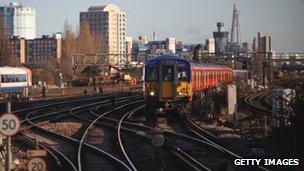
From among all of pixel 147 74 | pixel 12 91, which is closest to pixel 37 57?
pixel 12 91

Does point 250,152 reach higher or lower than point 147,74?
lower

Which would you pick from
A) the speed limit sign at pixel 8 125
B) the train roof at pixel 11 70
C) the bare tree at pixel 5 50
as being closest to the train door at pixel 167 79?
the speed limit sign at pixel 8 125

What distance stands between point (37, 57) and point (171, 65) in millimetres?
164532

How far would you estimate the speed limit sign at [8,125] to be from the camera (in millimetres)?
10484

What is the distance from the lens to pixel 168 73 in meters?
25.8

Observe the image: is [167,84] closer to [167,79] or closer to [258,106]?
[167,79]

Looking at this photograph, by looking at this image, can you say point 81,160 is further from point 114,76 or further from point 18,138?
point 114,76

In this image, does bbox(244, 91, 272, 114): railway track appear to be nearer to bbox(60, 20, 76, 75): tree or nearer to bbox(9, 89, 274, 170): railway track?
bbox(9, 89, 274, 170): railway track

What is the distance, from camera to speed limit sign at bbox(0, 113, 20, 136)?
34.4ft

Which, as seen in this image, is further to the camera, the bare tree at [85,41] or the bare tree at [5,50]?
the bare tree at [85,41]

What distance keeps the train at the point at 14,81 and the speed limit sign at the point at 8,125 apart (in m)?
33.3

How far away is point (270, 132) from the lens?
18.2 metres

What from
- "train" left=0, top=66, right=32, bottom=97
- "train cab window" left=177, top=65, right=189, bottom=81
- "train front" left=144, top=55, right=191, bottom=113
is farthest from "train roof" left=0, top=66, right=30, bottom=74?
"train cab window" left=177, top=65, right=189, bottom=81

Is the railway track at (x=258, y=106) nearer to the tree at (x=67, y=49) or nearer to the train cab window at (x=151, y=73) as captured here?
the train cab window at (x=151, y=73)
